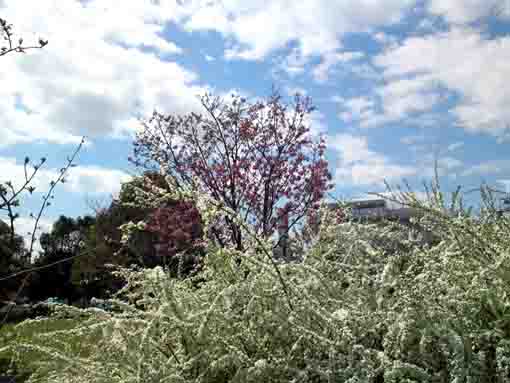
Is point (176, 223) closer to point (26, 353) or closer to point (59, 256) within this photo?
point (26, 353)

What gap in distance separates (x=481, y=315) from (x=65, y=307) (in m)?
1.44

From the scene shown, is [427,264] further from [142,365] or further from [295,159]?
[295,159]

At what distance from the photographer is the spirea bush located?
1502mm

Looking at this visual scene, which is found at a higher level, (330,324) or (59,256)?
(59,256)

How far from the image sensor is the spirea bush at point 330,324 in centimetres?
150

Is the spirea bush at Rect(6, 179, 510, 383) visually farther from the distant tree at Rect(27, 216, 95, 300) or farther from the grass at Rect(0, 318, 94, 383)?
the distant tree at Rect(27, 216, 95, 300)

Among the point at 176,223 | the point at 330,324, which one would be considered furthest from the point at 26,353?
the point at 176,223

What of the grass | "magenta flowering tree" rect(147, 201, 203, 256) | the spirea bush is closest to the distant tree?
"magenta flowering tree" rect(147, 201, 203, 256)

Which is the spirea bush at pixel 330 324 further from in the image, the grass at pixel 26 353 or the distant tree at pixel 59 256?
the distant tree at pixel 59 256

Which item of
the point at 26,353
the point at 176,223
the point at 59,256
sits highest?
the point at 59,256

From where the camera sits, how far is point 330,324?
5.15 ft

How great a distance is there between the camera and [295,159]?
1538 cm

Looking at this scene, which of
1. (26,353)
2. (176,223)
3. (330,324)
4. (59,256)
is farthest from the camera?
(59,256)

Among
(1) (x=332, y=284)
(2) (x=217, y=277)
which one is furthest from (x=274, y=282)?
(2) (x=217, y=277)
